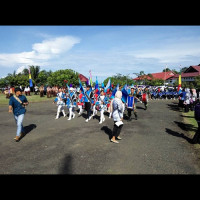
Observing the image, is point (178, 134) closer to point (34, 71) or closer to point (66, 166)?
point (66, 166)

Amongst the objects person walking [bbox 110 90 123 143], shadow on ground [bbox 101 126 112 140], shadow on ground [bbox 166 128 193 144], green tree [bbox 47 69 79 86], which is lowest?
shadow on ground [bbox 166 128 193 144]

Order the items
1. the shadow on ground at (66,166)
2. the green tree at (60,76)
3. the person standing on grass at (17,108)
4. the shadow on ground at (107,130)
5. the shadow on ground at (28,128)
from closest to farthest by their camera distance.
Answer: the shadow on ground at (66,166) < the person standing on grass at (17,108) < the shadow on ground at (107,130) < the shadow on ground at (28,128) < the green tree at (60,76)

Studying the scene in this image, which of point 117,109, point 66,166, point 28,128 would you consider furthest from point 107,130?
point 28,128

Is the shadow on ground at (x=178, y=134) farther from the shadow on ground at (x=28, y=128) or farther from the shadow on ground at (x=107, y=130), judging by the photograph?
the shadow on ground at (x=28, y=128)

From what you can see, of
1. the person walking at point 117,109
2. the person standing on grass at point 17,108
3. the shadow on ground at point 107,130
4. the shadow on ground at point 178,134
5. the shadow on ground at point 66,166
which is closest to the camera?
the shadow on ground at point 66,166

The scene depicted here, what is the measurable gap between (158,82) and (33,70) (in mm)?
41913

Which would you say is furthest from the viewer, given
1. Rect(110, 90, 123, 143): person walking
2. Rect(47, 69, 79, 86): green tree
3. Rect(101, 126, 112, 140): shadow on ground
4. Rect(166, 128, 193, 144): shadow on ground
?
Rect(47, 69, 79, 86): green tree

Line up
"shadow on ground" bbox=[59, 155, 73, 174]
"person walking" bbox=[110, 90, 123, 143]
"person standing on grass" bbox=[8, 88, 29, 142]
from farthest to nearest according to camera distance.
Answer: "person standing on grass" bbox=[8, 88, 29, 142] < "person walking" bbox=[110, 90, 123, 143] < "shadow on ground" bbox=[59, 155, 73, 174]

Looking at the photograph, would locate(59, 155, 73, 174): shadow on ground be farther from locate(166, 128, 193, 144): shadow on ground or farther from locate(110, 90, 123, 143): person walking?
locate(166, 128, 193, 144): shadow on ground

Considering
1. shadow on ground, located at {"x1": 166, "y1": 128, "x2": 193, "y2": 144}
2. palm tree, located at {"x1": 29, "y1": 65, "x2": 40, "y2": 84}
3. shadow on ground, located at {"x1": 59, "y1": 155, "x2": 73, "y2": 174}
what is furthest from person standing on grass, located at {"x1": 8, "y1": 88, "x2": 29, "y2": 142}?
palm tree, located at {"x1": 29, "y1": 65, "x2": 40, "y2": 84}

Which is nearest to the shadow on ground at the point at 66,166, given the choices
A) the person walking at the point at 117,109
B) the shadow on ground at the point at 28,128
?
the person walking at the point at 117,109
